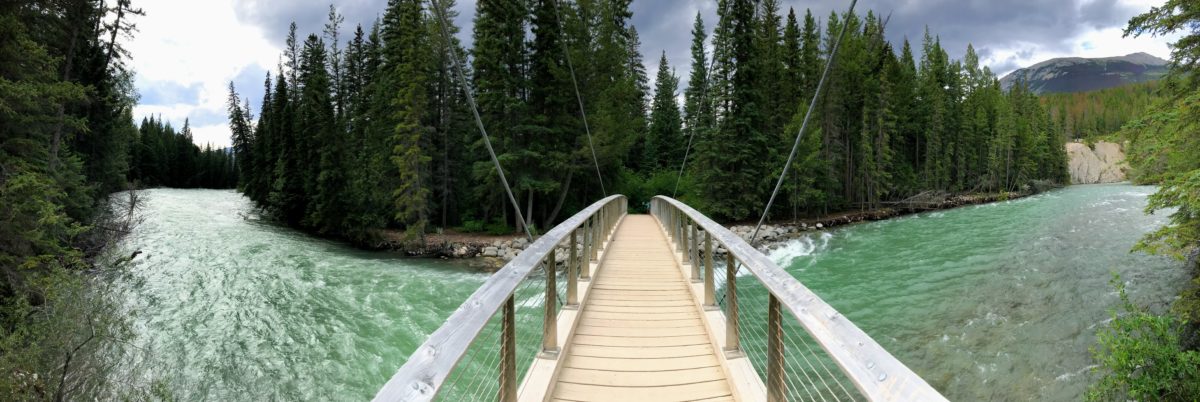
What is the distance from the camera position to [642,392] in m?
2.77

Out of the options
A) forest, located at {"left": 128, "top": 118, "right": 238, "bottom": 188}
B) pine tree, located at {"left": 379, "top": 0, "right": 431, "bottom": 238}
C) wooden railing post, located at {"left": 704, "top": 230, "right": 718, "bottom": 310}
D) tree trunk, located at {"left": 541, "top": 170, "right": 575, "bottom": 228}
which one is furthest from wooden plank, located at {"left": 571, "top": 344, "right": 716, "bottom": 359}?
forest, located at {"left": 128, "top": 118, "right": 238, "bottom": 188}

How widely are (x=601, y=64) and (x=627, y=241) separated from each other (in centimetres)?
1557

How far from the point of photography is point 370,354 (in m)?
8.16

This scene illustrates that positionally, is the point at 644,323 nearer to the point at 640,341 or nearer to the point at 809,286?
the point at 640,341

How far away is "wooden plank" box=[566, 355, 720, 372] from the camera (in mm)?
3110

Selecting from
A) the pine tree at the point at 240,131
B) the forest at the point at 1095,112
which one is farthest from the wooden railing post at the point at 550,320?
the forest at the point at 1095,112

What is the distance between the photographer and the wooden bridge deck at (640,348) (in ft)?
9.14

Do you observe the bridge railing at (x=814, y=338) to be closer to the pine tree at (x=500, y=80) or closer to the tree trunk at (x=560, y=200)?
the pine tree at (x=500, y=80)

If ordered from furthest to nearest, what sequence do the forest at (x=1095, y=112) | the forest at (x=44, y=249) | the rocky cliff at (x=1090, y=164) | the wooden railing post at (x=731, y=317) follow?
the forest at (x=1095, y=112) < the rocky cliff at (x=1090, y=164) < the forest at (x=44, y=249) < the wooden railing post at (x=731, y=317)

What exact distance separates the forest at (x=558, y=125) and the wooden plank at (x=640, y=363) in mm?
13043

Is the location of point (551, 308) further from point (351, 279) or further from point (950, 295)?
point (351, 279)

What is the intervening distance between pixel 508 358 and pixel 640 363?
135 centimetres

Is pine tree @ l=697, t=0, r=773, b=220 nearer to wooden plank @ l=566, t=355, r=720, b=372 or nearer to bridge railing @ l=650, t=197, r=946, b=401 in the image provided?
bridge railing @ l=650, t=197, r=946, b=401

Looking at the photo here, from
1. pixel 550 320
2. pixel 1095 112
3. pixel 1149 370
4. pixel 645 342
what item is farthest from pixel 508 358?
pixel 1095 112
